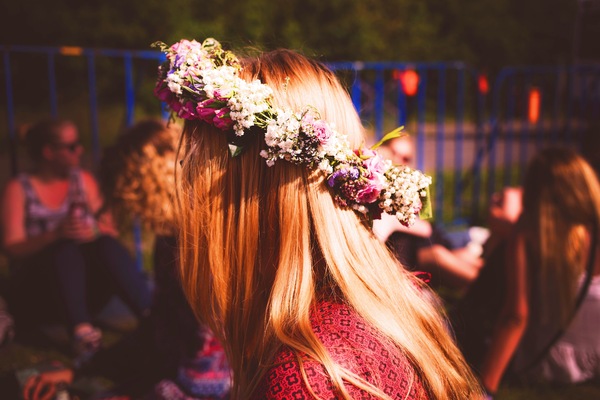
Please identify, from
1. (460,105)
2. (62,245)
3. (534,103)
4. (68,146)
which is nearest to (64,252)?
(62,245)

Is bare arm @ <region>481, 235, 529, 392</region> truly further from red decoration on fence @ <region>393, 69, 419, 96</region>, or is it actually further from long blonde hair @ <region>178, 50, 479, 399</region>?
red decoration on fence @ <region>393, 69, 419, 96</region>

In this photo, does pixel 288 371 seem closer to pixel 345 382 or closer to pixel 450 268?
pixel 345 382

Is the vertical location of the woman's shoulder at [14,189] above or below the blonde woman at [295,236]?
below

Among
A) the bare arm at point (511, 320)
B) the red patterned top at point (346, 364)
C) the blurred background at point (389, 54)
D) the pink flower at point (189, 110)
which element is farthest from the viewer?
the blurred background at point (389, 54)

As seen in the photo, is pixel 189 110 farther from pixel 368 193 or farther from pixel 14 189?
pixel 14 189

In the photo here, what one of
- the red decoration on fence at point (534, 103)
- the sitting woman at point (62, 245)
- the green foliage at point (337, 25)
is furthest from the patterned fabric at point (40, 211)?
the green foliage at point (337, 25)

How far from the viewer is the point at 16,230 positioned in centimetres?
363

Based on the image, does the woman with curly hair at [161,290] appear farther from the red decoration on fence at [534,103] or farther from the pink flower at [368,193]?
the red decoration on fence at [534,103]

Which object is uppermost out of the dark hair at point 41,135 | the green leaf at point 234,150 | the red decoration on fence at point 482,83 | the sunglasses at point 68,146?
the red decoration on fence at point 482,83

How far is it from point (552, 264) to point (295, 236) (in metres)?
2.10

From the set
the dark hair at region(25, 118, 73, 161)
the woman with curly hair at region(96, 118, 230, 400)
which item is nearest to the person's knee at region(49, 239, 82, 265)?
the woman with curly hair at region(96, 118, 230, 400)

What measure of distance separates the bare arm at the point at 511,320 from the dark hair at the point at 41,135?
9.42ft

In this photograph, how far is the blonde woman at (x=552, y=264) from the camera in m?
2.85

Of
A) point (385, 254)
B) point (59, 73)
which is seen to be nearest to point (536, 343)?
point (385, 254)
